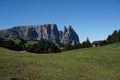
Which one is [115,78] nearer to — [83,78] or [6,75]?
[83,78]

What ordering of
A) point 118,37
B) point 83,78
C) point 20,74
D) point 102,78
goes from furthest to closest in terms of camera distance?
1. point 118,37
2. point 102,78
3. point 83,78
4. point 20,74

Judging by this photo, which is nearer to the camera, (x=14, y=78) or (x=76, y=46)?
(x=14, y=78)

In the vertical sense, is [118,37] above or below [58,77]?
above

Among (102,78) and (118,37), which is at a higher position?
(118,37)

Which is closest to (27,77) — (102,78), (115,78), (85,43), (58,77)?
(58,77)

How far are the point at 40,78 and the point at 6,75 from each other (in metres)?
3.08

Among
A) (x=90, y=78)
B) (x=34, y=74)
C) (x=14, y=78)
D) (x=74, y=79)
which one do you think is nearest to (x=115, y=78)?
(x=90, y=78)

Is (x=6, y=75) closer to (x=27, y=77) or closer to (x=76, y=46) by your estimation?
(x=27, y=77)

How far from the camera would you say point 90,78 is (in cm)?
2745

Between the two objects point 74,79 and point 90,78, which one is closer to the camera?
point 74,79

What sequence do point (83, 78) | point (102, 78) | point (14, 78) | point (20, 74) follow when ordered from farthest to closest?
point (102, 78) < point (83, 78) < point (20, 74) < point (14, 78)

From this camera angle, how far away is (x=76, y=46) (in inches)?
6772

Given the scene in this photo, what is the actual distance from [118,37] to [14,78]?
497 ft

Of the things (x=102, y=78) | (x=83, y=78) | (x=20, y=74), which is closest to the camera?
(x=20, y=74)
